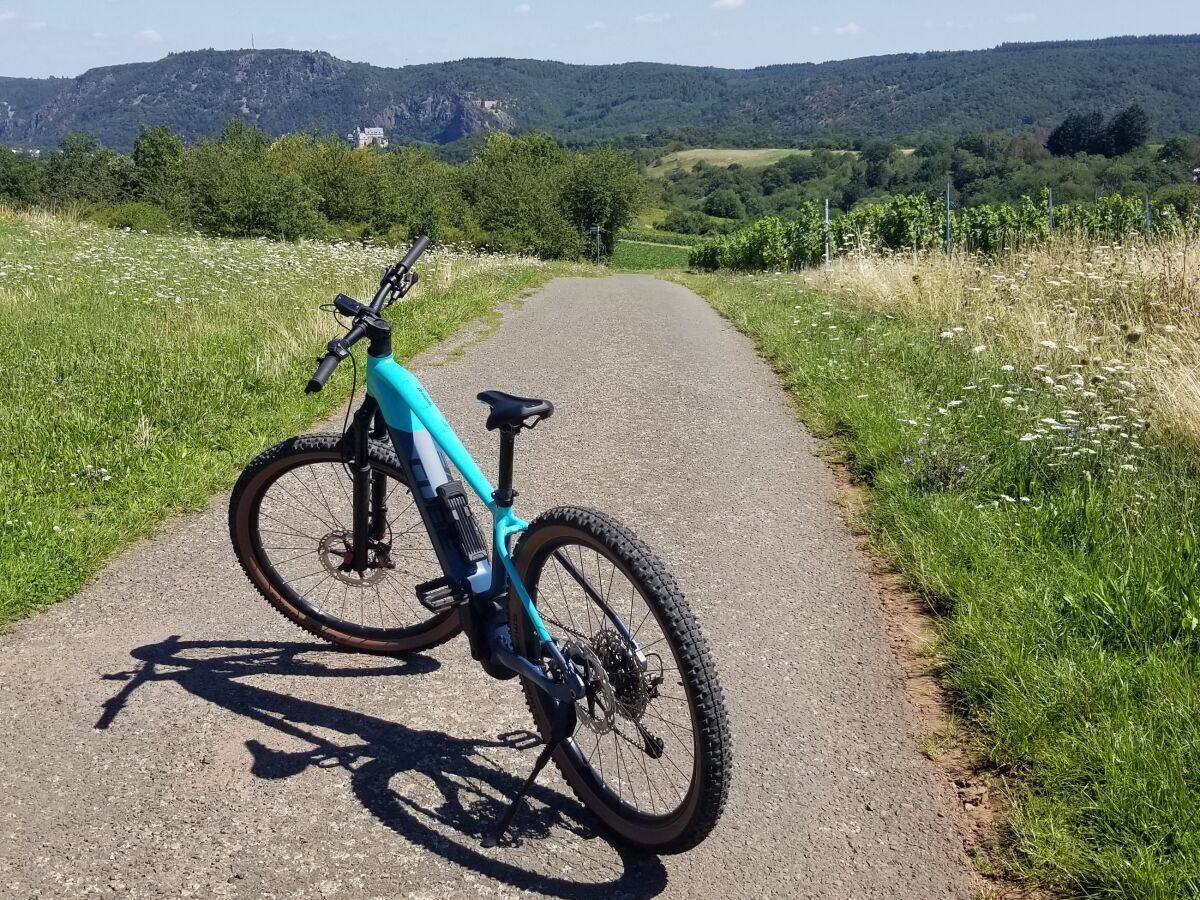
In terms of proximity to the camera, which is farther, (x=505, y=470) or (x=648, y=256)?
(x=648, y=256)

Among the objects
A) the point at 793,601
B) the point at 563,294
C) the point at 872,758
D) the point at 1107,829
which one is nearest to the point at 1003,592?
the point at 793,601

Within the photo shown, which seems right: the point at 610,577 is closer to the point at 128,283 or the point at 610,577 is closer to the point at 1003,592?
the point at 1003,592

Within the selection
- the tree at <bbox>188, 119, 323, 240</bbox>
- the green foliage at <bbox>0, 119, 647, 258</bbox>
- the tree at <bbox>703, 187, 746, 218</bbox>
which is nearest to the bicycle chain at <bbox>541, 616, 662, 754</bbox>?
the green foliage at <bbox>0, 119, 647, 258</bbox>

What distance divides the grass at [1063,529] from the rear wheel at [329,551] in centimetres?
202

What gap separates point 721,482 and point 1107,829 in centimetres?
367

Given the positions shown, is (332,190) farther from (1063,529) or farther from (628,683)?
(628,683)

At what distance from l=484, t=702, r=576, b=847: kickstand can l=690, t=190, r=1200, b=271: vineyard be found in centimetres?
932

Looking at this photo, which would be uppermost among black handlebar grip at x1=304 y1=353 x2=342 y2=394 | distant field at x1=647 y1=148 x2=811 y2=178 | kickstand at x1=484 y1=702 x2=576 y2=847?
distant field at x1=647 y1=148 x2=811 y2=178

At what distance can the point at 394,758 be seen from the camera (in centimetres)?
313

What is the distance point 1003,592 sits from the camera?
4043 millimetres

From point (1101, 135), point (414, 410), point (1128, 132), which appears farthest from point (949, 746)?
point (1101, 135)

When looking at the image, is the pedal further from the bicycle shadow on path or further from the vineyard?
the vineyard

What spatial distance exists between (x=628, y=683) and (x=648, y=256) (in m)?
98.5

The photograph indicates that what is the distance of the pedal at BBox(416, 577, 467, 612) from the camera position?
122 inches
